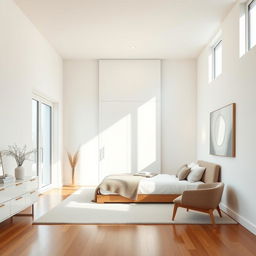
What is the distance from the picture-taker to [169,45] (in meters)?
7.78

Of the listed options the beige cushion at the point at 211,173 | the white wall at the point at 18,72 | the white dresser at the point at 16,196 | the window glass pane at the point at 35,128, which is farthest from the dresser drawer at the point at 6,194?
the beige cushion at the point at 211,173

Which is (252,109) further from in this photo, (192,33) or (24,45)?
(24,45)

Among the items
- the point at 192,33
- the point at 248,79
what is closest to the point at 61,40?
the point at 192,33

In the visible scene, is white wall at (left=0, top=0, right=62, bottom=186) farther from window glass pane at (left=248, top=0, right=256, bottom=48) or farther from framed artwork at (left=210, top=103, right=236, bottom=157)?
window glass pane at (left=248, top=0, right=256, bottom=48)

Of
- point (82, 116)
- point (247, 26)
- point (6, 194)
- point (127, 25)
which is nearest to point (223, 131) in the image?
point (247, 26)

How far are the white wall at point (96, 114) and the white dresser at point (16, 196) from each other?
3.76 meters

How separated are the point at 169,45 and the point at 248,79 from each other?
3.33m

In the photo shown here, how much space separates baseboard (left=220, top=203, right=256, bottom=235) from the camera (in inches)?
174

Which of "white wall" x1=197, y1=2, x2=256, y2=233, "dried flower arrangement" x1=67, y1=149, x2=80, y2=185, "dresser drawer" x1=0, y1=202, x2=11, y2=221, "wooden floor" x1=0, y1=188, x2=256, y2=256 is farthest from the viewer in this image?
"dried flower arrangement" x1=67, y1=149, x2=80, y2=185

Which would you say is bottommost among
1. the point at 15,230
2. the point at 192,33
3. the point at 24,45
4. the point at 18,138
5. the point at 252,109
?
the point at 15,230

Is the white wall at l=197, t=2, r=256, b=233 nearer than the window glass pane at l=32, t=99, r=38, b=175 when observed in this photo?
Yes

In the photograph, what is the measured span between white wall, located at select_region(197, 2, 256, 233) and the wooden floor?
1.47 ft

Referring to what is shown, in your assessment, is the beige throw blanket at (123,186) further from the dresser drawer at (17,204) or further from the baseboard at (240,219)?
the dresser drawer at (17,204)

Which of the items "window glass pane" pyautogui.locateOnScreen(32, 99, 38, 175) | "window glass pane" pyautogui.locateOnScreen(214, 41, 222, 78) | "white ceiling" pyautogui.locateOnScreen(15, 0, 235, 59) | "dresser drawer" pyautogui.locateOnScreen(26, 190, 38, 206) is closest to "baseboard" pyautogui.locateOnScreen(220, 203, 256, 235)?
"window glass pane" pyautogui.locateOnScreen(214, 41, 222, 78)
